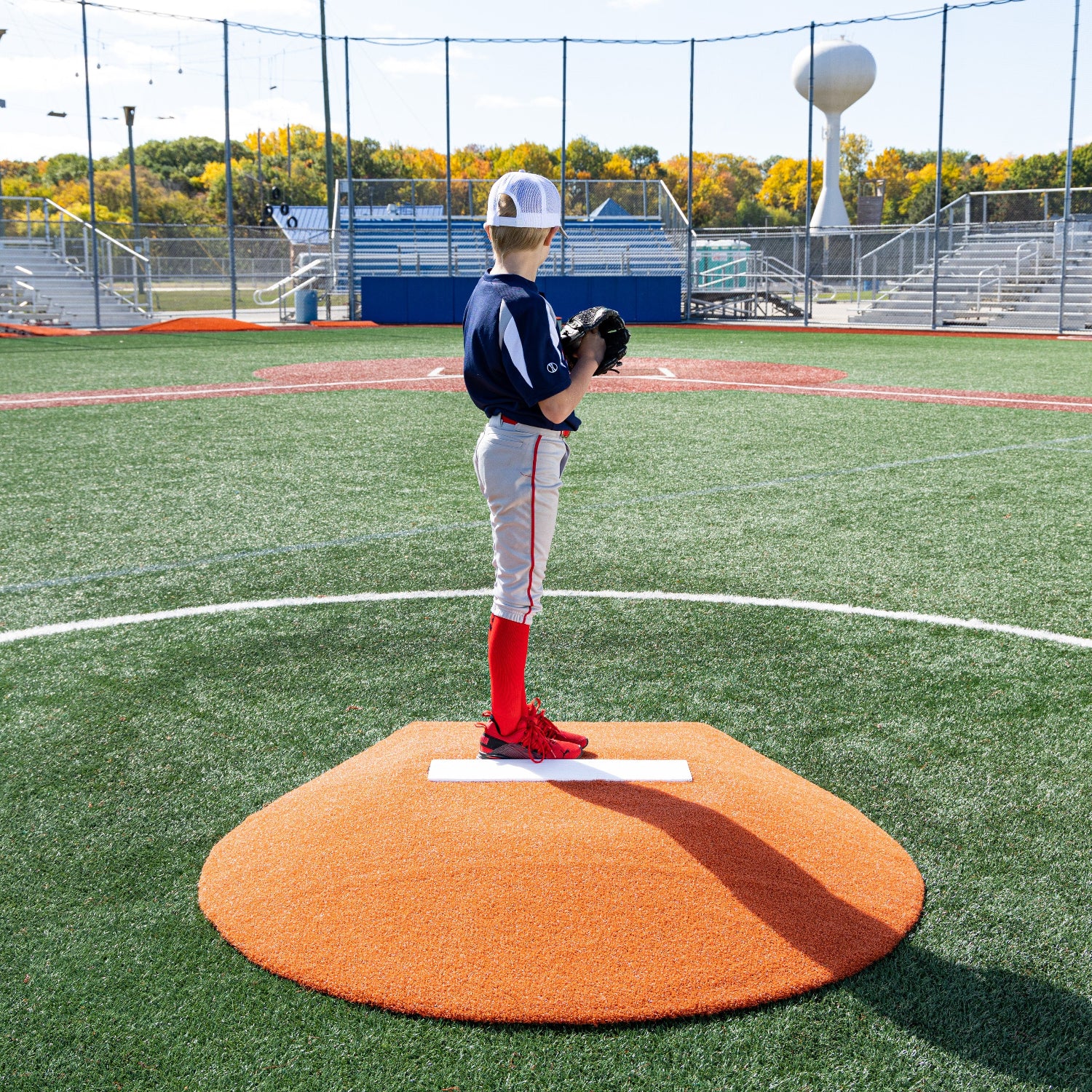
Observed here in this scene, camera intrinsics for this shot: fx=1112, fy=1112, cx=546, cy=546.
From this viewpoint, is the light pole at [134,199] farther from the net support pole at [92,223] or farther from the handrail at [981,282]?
the handrail at [981,282]

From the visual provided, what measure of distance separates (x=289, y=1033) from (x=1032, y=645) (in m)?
3.60

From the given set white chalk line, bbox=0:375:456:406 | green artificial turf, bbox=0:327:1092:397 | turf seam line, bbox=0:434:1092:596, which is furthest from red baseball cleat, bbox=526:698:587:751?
green artificial turf, bbox=0:327:1092:397

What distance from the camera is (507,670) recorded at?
11.0ft

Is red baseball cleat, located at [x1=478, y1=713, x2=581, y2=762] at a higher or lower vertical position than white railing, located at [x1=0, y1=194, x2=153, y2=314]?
lower

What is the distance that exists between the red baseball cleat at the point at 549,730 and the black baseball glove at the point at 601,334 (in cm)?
105

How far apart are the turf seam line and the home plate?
3.18 metres

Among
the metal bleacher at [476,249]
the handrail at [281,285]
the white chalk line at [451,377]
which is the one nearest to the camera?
the white chalk line at [451,377]

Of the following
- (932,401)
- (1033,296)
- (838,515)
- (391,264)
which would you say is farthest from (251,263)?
(838,515)

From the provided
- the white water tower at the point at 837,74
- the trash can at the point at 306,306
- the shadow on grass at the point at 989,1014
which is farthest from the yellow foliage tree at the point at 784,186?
the shadow on grass at the point at 989,1014

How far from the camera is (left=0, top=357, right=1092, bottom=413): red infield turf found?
12922 mm

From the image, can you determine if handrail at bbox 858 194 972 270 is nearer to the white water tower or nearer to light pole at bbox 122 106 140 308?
light pole at bbox 122 106 140 308

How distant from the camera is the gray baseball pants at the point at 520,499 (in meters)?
3.24

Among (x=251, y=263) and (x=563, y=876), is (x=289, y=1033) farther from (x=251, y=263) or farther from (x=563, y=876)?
(x=251, y=263)

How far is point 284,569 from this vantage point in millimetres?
5941
